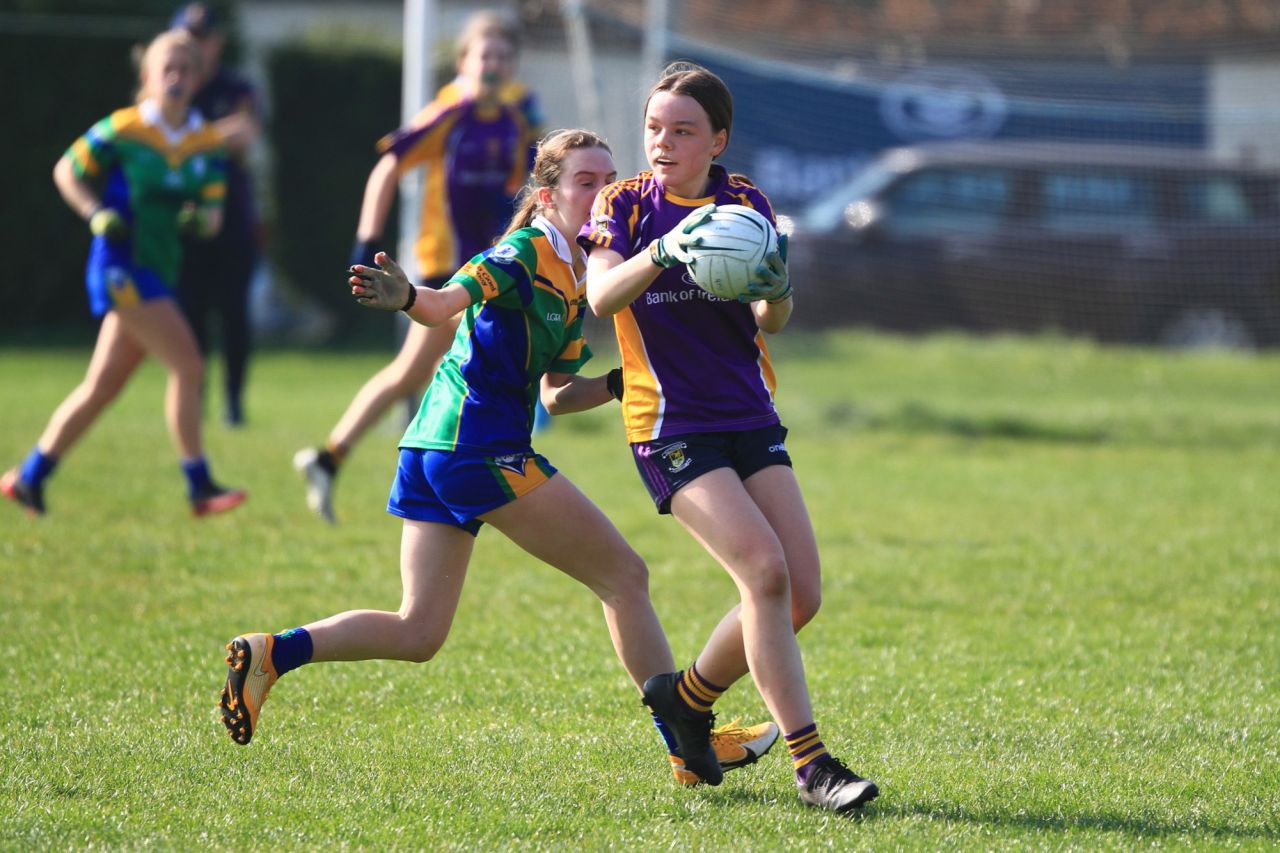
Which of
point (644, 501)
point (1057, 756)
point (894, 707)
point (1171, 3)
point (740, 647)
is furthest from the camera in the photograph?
point (1171, 3)

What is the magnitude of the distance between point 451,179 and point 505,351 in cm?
455

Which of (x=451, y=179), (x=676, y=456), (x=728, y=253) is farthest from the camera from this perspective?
(x=451, y=179)

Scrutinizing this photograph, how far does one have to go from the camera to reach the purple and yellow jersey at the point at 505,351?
3982 mm

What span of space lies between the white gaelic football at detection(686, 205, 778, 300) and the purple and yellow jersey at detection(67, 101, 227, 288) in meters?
4.80

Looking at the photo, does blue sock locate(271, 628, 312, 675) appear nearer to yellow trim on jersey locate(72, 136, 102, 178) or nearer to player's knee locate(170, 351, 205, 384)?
player's knee locate(170, 351, 205, 384)

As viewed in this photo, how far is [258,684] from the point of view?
4008mm

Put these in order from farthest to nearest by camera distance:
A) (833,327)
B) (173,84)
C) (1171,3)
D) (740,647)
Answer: (833,327)
(1171,3)
(173,84)
(740,647)

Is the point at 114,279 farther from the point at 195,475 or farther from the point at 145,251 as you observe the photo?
the point at 195,475

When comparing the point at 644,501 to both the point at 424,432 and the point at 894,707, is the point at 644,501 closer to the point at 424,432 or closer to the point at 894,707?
the point at 894,707

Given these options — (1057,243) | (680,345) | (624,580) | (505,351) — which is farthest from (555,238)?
(1057,243)

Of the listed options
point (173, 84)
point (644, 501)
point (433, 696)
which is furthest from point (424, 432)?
point (644, 501)

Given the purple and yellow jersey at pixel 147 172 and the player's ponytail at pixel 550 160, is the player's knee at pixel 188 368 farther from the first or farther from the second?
the player's ponytail at pixel 550 160

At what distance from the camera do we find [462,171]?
8398 mm

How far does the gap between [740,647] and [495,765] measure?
759mm
